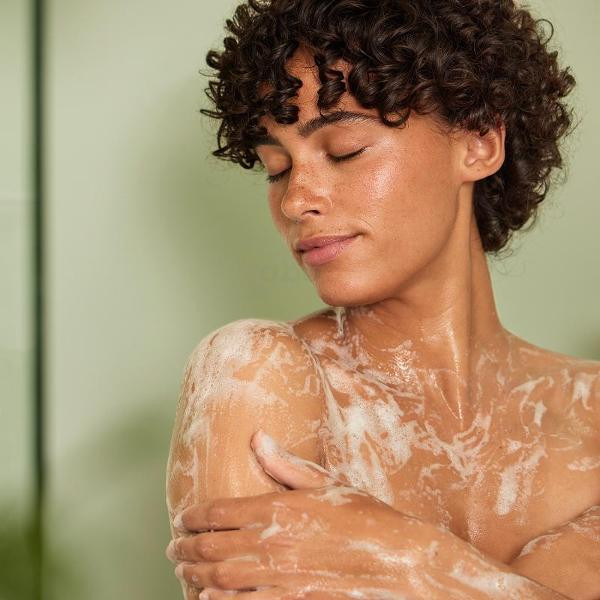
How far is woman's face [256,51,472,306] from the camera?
1188 millimetres

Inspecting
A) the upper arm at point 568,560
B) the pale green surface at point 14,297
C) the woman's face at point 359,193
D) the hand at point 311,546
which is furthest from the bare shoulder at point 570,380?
the pale green surface at point 14,297

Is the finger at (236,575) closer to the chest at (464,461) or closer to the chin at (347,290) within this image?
the chest at (464,461)

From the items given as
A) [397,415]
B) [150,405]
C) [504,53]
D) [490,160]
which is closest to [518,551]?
[397,415]

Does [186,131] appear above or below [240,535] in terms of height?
above

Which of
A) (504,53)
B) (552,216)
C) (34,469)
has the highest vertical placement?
(504,53)

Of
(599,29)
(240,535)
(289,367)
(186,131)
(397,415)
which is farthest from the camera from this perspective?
(599,29)

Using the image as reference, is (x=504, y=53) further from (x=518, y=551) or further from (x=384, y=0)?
(x=518, y=551)

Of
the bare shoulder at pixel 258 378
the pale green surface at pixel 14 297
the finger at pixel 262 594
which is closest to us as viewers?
the finger at pixel 262 594

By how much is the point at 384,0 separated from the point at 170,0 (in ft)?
2.78

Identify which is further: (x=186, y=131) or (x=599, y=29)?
(x=599, y=29)

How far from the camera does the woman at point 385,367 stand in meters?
1.02

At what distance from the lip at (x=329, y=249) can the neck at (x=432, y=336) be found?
0.46 feet

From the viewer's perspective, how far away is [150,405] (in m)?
1.99

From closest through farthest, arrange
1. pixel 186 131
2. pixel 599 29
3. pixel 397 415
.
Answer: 1. pixel 397 415
2. pixel 186 131
3. pixel 599 29
